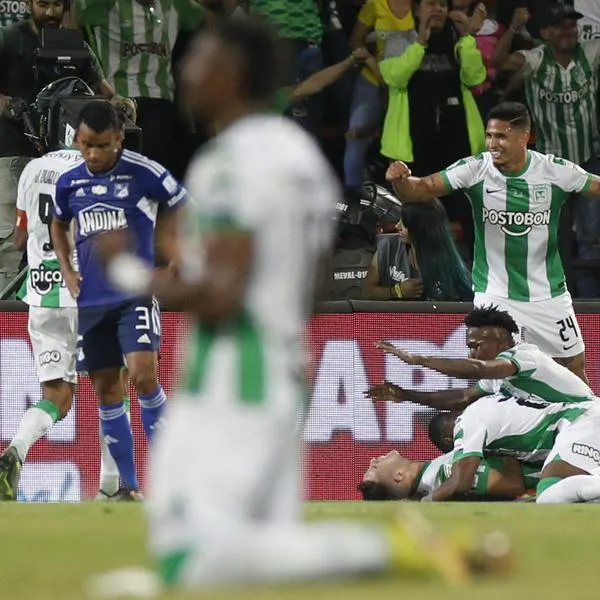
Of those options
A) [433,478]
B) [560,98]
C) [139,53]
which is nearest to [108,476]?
[433,478]

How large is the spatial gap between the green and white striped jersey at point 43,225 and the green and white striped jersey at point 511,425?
2548 mm

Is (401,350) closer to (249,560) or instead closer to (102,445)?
(102,445)

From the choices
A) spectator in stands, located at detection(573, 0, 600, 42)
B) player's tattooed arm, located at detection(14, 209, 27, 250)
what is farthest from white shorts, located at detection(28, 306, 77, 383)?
spectator in stands, located at detection(573, 0, 600, 42)

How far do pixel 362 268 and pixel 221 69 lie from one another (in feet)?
23.8

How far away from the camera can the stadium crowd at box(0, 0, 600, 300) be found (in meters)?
12.1

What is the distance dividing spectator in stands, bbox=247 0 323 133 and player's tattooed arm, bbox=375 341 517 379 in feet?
8.77

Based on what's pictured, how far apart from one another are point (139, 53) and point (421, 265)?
105 inches

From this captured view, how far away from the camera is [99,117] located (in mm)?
9555

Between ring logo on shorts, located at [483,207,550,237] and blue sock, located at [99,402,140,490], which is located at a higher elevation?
ring logo on shorts, located at [483,207,550,237]

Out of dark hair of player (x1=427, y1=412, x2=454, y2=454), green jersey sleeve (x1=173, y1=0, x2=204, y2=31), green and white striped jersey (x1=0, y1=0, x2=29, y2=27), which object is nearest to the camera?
dark hair of player (x1=427, y1=412, x2=454, y2=454)

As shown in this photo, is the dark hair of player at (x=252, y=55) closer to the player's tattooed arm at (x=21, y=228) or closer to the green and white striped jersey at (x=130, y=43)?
the player's tattooed arm at (x=21, y=228)

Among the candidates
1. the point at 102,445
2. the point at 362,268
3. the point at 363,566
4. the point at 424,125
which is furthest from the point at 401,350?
the point at 363,566

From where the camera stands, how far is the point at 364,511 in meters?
8.69

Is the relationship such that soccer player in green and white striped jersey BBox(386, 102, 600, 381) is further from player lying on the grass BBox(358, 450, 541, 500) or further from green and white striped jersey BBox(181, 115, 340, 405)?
green and white striped jersey BBox(181, 115, 340, 405)
